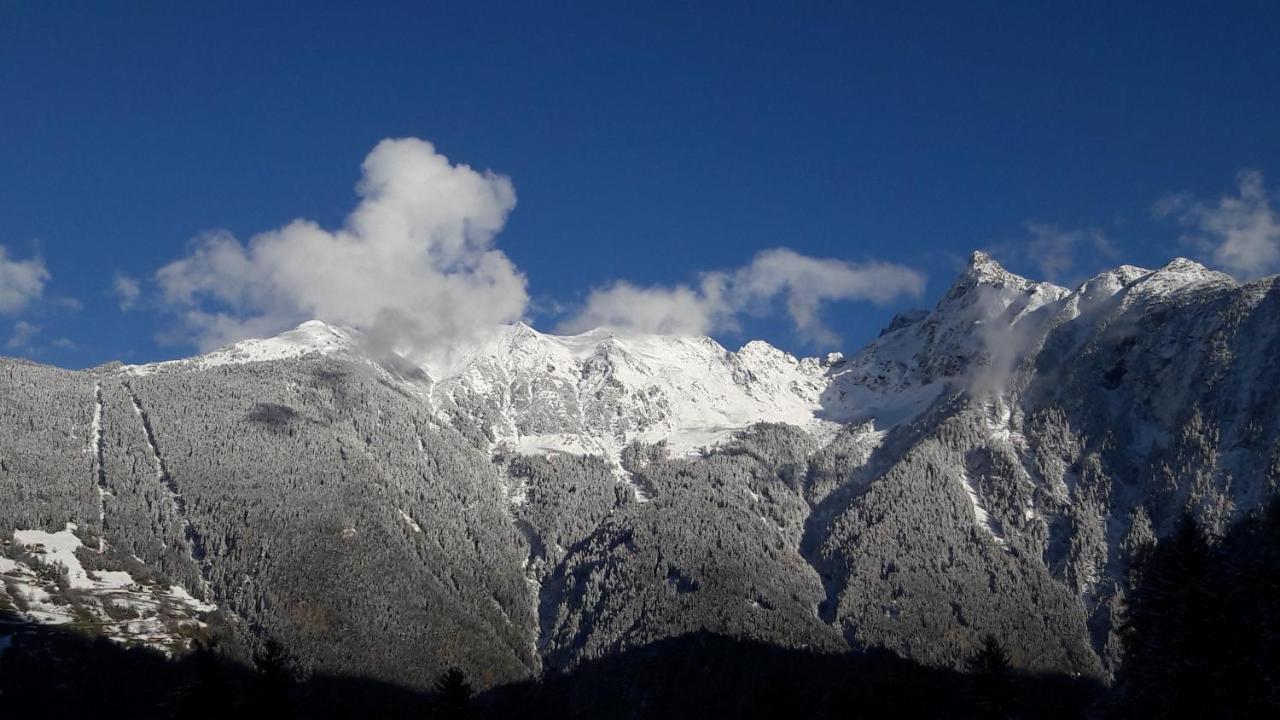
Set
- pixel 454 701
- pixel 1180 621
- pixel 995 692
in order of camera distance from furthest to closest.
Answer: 1. pixel 454 701
2. pixel 995 692
3. pixel 1180 621

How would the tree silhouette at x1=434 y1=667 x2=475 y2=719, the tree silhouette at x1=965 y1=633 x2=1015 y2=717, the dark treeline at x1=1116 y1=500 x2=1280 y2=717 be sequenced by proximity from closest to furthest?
the dark treeline at x1=1116 y1=500 x2=1280 y2=717, the tree silhouette at x1=965 y1=633 x2=1015 y2=717, the tree silhouette at x1=434 y1=667 x2=475 y2=719

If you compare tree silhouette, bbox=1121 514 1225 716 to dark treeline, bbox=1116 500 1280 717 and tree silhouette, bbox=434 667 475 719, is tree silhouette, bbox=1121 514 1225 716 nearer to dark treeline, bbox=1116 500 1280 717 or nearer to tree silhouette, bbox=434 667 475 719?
dark treeline, bbox=1116 500 1280 717

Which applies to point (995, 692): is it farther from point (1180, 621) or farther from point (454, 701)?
point (454, 701)

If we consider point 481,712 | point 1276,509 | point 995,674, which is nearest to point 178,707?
point 481,712

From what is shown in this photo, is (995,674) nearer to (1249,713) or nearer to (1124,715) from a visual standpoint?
(1249,713)

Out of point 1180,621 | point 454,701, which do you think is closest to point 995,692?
point 1180,621

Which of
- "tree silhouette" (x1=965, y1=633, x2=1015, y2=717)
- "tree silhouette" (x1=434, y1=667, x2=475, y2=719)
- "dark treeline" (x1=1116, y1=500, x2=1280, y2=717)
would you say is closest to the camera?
"dark treeline" (x1=1116, y1=500, x2=1280, y2=717)

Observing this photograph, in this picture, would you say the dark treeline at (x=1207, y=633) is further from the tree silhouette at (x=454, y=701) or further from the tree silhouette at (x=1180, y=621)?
the tree silhouette at (x=454, y=701)

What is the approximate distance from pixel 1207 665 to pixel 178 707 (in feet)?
247

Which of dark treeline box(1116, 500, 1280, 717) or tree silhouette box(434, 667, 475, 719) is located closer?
dark treeline box(1116, 500, 1280, 717)

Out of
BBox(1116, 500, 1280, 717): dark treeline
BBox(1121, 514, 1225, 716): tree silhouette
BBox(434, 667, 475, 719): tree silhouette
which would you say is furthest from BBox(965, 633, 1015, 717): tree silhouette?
BBox(434, 667, 475, 719): tree silhouette

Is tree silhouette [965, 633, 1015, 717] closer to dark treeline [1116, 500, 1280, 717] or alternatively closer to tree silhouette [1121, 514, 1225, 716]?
tree silhouette [1121, 514, 1225, 716]

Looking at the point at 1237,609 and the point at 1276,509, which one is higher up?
the point at 1276,509

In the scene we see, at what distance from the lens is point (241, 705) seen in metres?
90.1
